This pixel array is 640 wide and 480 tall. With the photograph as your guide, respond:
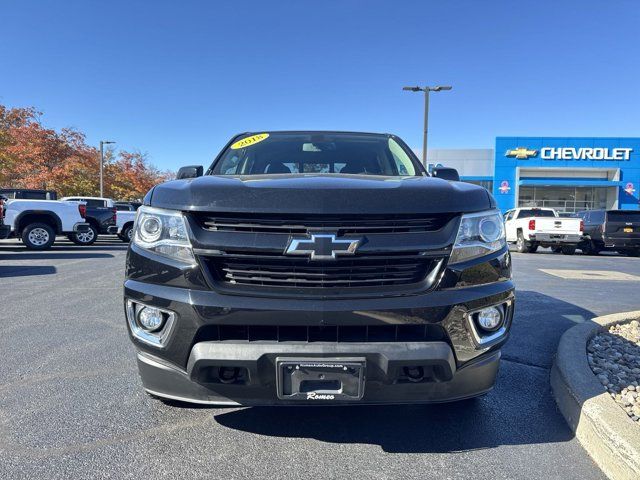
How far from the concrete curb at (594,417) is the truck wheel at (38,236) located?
13675 mm

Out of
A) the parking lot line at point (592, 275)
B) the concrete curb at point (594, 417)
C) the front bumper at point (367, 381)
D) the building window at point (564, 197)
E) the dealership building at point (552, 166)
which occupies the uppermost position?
the dealership building at point (552, 166)

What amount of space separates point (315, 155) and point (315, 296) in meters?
2.10

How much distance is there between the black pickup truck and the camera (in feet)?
6.66

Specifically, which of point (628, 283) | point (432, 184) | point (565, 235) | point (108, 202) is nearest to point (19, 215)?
point (108, 202)

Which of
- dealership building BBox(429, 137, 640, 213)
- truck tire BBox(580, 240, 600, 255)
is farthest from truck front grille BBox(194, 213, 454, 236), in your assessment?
dealership building BBox(429, 137, 640, 213)

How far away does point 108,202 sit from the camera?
58.7 feet

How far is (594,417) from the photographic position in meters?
2.41

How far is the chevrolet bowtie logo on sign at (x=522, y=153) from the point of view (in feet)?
116

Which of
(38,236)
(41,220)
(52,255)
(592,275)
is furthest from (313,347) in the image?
(41,220)

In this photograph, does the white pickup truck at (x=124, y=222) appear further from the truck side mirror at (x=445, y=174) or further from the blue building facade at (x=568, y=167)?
the blue building facade at (x=568, y=167)

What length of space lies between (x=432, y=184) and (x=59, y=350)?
3.43 metres

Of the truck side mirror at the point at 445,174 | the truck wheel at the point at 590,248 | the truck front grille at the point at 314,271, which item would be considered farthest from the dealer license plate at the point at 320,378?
the truck wheel at the point at 590,248

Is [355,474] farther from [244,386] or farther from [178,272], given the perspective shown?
[178,272]

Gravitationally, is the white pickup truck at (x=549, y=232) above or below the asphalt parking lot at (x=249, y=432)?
above
